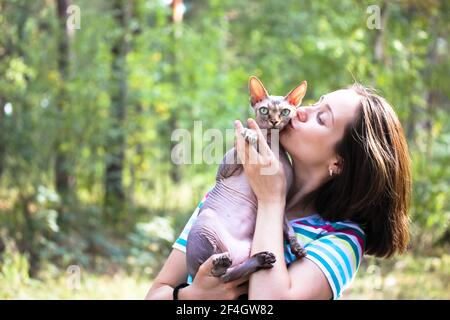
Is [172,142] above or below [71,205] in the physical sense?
above

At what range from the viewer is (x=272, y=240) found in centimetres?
175

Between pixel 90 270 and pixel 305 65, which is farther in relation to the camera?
pixel 305 65

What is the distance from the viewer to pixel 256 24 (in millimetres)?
9727

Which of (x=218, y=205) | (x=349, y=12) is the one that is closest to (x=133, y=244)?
(x=349, y=12)

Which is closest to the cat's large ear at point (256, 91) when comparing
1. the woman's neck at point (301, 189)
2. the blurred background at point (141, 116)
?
the woman's neck at point (301, 189)

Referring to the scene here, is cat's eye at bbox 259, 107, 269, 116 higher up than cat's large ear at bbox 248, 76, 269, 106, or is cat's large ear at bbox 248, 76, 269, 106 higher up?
cat's large ear at bbox 248, 76, 269, 106

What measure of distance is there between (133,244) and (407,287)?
317 centimetres

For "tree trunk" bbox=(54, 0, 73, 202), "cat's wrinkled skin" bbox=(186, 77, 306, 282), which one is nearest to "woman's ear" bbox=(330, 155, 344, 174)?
"cat's wrinkled skin" bbox=(186, 77, 306, 282)

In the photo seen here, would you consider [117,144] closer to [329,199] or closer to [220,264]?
[329,199]

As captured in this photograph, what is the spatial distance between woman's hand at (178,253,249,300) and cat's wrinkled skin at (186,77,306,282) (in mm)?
21

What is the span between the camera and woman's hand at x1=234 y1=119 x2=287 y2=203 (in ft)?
6.02

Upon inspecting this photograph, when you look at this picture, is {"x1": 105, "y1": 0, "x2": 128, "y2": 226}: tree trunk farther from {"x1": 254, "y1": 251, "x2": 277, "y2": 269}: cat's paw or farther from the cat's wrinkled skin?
{"x1": 254, "y1": 251, "x2": 277, "y2": 269}: cat's paw

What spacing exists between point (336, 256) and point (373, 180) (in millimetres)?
280

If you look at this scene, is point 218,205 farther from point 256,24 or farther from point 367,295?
point 256,24
